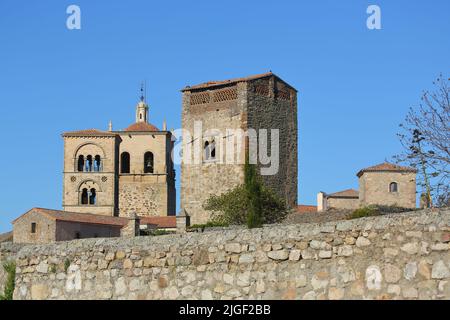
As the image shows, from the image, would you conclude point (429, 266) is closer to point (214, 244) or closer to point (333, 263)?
point (333, 263)

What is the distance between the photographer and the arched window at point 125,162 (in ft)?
314

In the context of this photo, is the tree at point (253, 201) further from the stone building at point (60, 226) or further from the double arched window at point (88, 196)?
the double arched window at point (88, 196)

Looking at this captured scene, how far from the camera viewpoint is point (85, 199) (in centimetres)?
9262

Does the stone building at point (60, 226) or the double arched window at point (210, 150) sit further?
the stone building at point (60, 226)

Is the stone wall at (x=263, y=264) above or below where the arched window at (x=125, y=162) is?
below

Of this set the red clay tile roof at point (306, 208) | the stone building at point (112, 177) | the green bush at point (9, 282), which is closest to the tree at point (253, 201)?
the green bush at point (9, 282)

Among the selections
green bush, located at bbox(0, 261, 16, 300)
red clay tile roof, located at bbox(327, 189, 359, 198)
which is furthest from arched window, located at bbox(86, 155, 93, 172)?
green bush, located at bbox(0, 261, 16, 300)

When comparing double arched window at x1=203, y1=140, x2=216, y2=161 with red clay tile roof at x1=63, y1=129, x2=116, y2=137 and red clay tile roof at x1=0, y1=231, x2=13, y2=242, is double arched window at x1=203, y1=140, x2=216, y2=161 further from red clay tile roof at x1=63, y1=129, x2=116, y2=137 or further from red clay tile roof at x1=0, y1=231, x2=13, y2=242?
red clay tile roof at x1=63, y1=129, x2=116, y2=137

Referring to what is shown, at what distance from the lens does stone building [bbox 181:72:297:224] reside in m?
57.7

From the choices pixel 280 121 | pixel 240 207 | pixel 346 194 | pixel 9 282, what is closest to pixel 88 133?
pixel 346 194

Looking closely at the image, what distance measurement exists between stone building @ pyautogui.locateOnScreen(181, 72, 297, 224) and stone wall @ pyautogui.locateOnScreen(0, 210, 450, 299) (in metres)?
44.9

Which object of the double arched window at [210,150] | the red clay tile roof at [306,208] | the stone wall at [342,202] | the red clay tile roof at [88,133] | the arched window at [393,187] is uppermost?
the red clay tile roof at [88,133]

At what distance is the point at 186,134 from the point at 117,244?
1911 inches

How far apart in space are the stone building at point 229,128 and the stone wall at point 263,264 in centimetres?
4488
